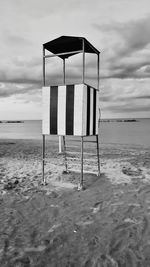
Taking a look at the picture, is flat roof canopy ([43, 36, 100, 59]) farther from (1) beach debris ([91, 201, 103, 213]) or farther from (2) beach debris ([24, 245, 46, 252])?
(2) beach debris ([24, 245, 46, 252])

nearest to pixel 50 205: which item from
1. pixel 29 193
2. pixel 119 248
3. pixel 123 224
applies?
pixel 29 193

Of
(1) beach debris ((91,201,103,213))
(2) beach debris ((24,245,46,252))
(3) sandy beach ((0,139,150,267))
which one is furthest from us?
(1) beach debris ((91,201,103,213))

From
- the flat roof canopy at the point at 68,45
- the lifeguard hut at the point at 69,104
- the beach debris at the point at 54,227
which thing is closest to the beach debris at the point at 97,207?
the beach debris at the point at 54,227

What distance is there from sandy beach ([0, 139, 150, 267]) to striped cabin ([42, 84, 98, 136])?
133cm

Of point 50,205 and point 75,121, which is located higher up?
point 75,121

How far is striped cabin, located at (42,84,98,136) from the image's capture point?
14.3 ft

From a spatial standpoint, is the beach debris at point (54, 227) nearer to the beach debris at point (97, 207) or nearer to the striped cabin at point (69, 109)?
the beach debris at point (97, 207)

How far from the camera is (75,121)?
4.41 meters

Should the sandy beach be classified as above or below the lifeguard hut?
below

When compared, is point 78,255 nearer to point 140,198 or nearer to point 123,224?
point 123,224

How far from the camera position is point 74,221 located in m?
3.09

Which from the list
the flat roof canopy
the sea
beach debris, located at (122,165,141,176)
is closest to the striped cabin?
the flat roof canopy

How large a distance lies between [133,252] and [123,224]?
2.05 ft

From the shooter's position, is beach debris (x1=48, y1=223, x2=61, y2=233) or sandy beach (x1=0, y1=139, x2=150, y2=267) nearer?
sandy beach (x1=0, y1=139, x2=150, y2=267)
